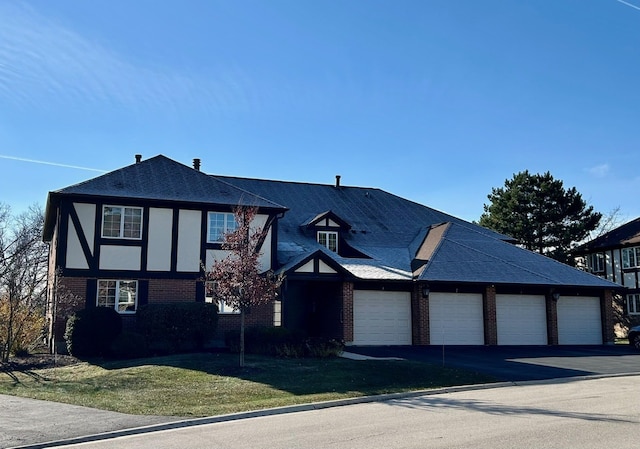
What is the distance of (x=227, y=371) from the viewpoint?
16922mm

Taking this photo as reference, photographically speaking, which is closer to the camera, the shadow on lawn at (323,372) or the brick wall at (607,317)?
the shadow on lawn at (323,372)

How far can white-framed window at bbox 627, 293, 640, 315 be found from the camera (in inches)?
1523

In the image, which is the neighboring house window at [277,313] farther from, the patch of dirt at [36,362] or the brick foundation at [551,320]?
the brick foundation at [551,320]

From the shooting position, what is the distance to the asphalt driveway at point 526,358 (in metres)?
18.5

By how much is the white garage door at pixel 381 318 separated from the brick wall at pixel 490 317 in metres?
3.44

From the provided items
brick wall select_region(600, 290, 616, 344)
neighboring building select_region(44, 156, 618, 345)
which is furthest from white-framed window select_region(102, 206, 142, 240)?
brick wall select_region(600, 290, 616, 344)

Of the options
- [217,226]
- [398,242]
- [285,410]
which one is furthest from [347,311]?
[285,410]

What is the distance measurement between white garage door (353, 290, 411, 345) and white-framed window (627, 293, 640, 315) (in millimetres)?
20098

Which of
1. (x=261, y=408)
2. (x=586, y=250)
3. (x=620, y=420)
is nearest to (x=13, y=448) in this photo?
(x=261, y=408)

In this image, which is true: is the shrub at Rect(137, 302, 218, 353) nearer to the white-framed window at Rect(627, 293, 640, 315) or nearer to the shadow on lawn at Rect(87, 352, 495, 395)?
the shadow on lawn at Rect(87, 352, 495, 395)

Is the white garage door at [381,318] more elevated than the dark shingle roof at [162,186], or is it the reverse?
the dark shingle roof at [162,186]

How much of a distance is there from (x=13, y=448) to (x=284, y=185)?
25779mm

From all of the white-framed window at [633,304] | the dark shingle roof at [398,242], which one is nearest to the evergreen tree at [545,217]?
the white-framed window at [633,304]

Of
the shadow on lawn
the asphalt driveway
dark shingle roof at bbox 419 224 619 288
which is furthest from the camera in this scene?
dark shingle roof at bbox 419 224 619 288
